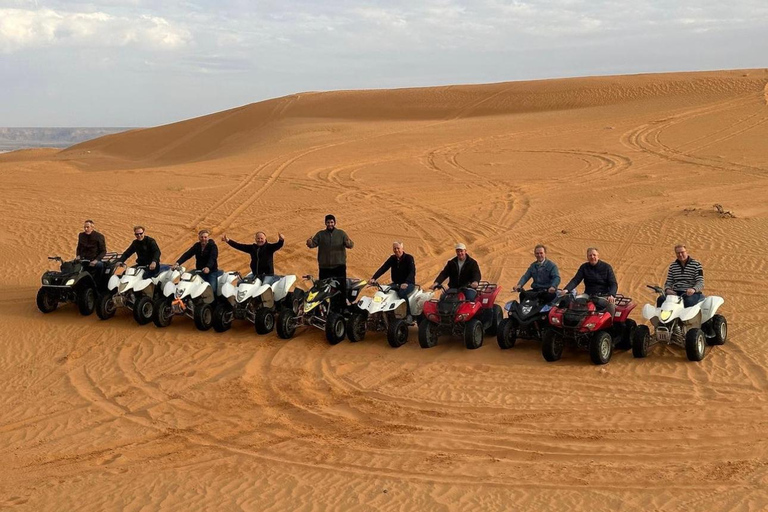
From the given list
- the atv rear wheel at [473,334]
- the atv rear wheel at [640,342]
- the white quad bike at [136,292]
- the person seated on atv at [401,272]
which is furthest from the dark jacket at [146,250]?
the atv rear wheel at [640,342]

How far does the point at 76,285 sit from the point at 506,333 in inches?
289

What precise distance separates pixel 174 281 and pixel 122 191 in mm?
12993

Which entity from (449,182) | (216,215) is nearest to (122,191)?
(216,215)

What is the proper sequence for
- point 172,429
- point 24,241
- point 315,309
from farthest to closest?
point 24,241 < point 315,309 < point 172,429

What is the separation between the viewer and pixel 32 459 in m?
9.26

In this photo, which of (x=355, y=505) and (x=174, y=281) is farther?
(x=174, y=281)

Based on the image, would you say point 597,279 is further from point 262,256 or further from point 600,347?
point 262,256

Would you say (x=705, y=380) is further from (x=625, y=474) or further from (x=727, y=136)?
(x=727, y=136)

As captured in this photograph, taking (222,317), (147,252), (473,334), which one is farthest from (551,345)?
(147,252)

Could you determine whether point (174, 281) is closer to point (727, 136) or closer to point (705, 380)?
point (705, 380)

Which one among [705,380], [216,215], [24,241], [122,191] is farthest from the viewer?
[122,191]

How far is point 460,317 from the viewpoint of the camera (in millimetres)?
12109

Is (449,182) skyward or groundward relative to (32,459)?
skyward

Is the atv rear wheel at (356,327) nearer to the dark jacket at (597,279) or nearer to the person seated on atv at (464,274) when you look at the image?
the person seated on atv at (464,274)
